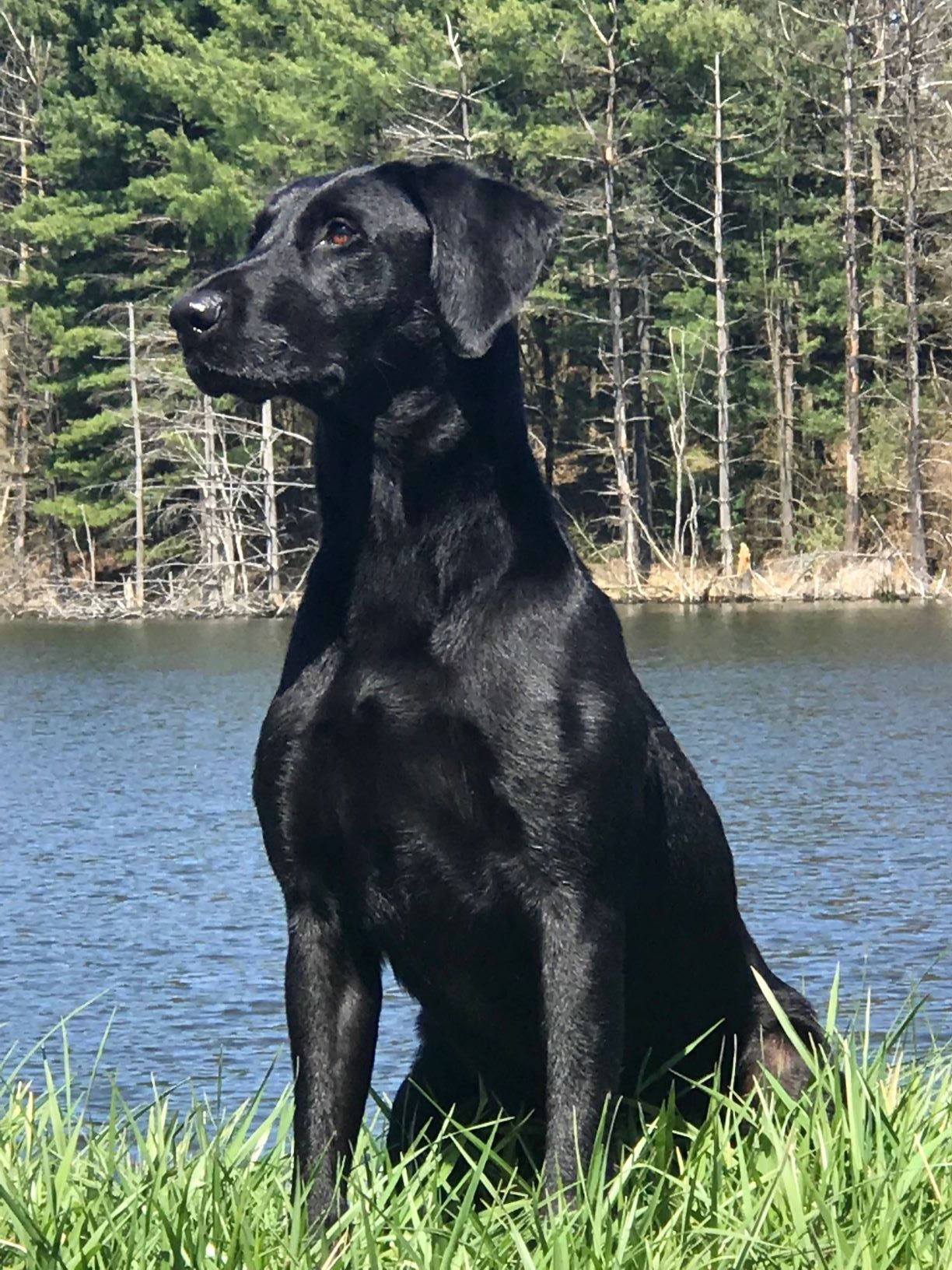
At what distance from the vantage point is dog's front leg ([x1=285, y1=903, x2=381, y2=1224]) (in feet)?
13.5

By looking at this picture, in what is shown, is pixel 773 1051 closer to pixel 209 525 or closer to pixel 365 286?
pixel 365 286

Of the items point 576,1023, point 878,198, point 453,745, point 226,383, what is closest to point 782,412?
point 878,198

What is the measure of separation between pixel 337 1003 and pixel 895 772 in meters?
13.0

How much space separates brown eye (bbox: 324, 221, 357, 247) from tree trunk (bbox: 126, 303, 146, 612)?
140 feet

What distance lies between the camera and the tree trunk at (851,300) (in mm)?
44625

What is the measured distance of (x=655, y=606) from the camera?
4150 centimetres

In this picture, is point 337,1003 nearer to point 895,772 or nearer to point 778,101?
point 895,772

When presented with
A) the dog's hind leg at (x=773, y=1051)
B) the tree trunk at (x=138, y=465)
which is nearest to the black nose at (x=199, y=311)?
the dog's hind leg at (x=773, y=1051)

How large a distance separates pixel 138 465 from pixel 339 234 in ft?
148

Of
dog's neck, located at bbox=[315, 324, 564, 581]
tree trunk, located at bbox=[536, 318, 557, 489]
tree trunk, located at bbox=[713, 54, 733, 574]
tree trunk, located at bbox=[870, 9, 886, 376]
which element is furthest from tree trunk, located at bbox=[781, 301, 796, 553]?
dog's neck, located at bbox=[315, 324, 564, 581]

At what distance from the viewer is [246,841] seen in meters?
13.7

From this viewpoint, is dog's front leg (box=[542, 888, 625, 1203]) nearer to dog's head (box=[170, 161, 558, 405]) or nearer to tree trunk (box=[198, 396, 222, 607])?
dog's head (box=[170, 161, 558, 405])

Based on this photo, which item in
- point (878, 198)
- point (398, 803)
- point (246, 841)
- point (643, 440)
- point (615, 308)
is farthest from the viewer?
point (643, 440)

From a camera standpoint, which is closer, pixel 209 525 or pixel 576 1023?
pixel 576 1023
